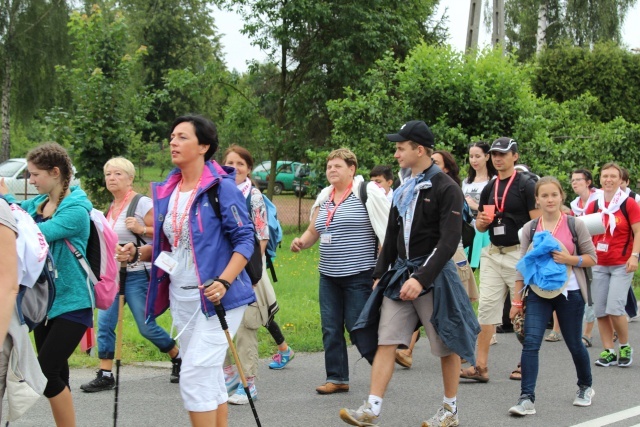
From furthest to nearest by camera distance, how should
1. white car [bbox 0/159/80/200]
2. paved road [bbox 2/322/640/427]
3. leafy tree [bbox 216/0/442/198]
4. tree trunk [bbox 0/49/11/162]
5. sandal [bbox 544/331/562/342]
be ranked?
tree trunk [bbox 0/49/11/162], white car [bbox 0/159/80/200], leafy tree [bbox 216/0/442/198], sandal [bbox 544/331/562/342], paved road [bbox 2/322/640/427]

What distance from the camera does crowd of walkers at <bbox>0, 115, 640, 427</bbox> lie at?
4383mm

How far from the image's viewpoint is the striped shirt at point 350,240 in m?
6.68

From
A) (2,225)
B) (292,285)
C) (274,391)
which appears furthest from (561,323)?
(292,285)

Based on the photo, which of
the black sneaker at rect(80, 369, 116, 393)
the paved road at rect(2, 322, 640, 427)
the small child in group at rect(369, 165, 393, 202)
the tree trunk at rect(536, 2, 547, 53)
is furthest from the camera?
the tree trunk at rect(536, 2, 547, 53)

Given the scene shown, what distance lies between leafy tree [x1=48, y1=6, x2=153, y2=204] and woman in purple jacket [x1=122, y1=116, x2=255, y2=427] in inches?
398

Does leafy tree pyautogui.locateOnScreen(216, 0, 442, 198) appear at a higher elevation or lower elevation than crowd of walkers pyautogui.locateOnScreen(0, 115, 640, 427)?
higher

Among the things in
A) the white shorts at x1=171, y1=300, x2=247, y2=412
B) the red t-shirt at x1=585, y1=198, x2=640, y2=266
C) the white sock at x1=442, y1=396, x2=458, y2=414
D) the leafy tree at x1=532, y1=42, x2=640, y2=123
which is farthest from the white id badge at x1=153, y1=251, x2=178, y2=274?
the leafy tree at x1=532, y1=42, x2=640, y2=123

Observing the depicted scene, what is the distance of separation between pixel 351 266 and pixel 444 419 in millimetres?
1535

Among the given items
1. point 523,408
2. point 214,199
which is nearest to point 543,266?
point 523,408

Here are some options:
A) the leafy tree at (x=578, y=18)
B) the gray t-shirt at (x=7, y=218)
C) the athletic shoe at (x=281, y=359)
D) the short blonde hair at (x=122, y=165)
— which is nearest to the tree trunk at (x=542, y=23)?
the leafy tree at (x=578, y=18)

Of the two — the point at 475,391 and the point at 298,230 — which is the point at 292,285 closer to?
the point at 475,391

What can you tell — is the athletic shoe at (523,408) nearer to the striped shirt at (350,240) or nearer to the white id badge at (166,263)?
the striped shirt at (350,240)

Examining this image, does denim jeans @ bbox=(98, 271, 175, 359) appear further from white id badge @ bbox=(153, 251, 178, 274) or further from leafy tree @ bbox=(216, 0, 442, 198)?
leafy tree @ bbox=(216, 0, 442, 198)

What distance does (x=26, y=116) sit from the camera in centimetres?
3872
